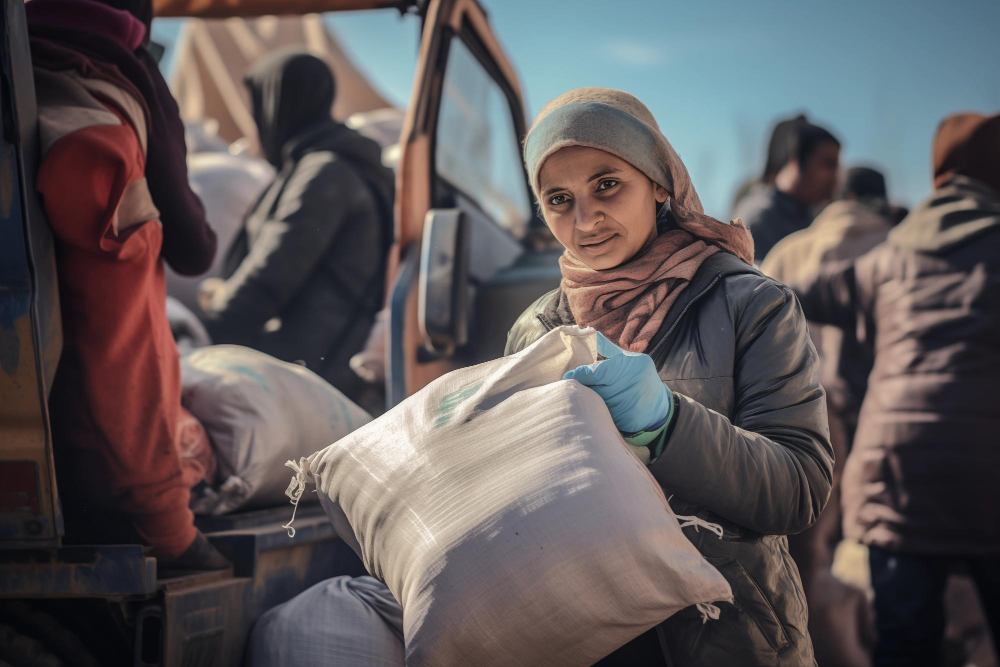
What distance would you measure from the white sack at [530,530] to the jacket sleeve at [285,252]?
7.08ft

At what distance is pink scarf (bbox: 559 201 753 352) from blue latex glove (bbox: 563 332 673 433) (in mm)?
182

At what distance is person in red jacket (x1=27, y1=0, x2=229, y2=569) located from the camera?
1.86 m

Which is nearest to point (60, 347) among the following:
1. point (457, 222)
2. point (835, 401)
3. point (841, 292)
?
point (457, 222)

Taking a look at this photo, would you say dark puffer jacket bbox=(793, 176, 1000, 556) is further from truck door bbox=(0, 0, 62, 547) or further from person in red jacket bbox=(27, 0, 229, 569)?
truck door bbox=(0, 0, 62, 547)

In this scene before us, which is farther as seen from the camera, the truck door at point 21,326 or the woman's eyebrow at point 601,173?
the truck door at point 21,326

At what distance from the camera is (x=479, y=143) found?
3.98 meters

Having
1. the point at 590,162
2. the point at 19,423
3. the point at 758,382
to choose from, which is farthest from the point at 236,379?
the point at 758,382

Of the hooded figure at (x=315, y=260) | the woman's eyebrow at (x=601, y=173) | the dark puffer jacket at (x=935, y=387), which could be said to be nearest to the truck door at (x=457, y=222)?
the hooded figure at (x=315, y=260)

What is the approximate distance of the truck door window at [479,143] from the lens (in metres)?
3.60

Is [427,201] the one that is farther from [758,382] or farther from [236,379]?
[758,382]

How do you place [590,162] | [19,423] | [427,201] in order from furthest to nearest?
[427,201] → [19,423] → [590,162]

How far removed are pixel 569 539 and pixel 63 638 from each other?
114 centimetres

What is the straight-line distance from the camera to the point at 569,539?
129 cm

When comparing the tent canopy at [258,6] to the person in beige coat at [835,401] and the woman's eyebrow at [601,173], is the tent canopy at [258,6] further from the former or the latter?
the woman's eyebrow at [601,173]
